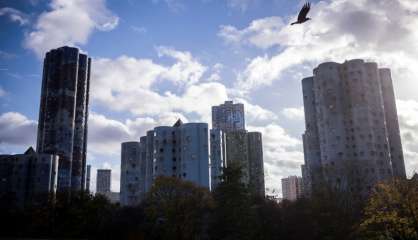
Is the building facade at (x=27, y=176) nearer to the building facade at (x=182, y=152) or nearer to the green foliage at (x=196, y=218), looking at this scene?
the building facade at (x=182, y=152)

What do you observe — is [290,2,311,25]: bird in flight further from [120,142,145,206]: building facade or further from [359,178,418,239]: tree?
[120,142,145,206]: building facade

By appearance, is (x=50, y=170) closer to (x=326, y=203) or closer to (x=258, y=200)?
(x=258, y=200)

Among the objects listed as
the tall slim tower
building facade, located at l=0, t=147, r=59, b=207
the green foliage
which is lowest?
the green foliage

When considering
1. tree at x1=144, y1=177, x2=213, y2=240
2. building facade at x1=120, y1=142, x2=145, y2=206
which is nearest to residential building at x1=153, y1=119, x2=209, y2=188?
building facade at x1=120, y1=142, x2=145, y2=206

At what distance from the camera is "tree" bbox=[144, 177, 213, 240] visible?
72.2m

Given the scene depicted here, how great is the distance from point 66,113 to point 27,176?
27681 mm

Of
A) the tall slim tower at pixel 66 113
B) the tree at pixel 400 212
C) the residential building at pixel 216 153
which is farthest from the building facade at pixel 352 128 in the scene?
the tall slim tower at pixel 66 113

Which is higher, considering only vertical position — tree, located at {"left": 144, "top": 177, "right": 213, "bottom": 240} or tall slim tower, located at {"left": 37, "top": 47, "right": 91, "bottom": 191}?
tall slim tower, located at {"left": 37, "top": 47, "right": 91, "bottom": 191}

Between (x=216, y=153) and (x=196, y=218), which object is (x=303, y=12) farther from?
(x=216, y=153)

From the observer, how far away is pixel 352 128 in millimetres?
130875

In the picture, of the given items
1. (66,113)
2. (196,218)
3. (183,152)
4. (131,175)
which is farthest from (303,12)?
(131,175)

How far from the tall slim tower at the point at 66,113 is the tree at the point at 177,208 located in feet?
252

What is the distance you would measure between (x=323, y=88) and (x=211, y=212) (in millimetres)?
75262

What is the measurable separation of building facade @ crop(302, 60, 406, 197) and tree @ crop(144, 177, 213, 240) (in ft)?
180
